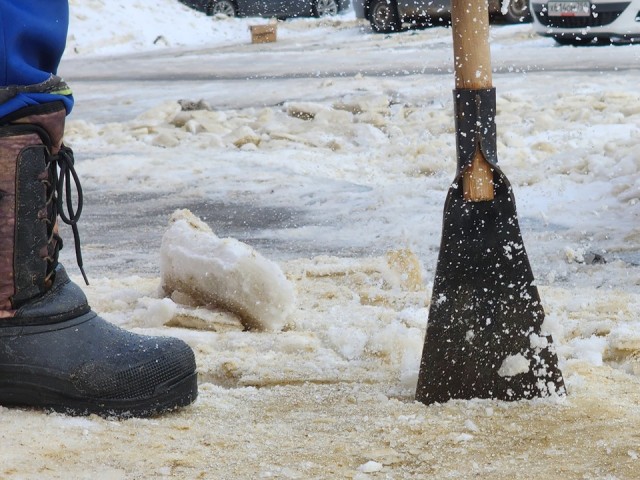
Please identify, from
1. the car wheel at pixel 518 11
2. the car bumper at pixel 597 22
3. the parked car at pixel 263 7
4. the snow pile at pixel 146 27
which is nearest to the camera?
the car bumper at pixel 597 22

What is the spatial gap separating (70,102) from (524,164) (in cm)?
314

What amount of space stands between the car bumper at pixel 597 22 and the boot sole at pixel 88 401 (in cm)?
949

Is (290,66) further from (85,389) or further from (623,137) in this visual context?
(85,389)

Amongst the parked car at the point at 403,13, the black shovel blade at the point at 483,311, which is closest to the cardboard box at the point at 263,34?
the parked car at the point at 403,13

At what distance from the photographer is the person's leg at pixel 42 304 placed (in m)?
2.02

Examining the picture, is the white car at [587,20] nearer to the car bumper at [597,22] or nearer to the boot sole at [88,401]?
the car bumper at [597,22]

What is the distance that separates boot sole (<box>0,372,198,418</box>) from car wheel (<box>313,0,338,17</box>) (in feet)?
65.7

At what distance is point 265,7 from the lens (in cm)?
2136

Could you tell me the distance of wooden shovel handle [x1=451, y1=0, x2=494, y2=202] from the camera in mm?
2068

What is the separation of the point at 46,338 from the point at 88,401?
15 centimetres

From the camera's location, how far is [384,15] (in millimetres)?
16094

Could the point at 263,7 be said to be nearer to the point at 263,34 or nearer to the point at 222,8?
the point at 222,8

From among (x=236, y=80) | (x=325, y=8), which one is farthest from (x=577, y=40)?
(x=325, y=8)

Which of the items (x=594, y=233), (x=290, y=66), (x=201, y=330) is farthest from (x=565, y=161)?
(x=290, y=66)
